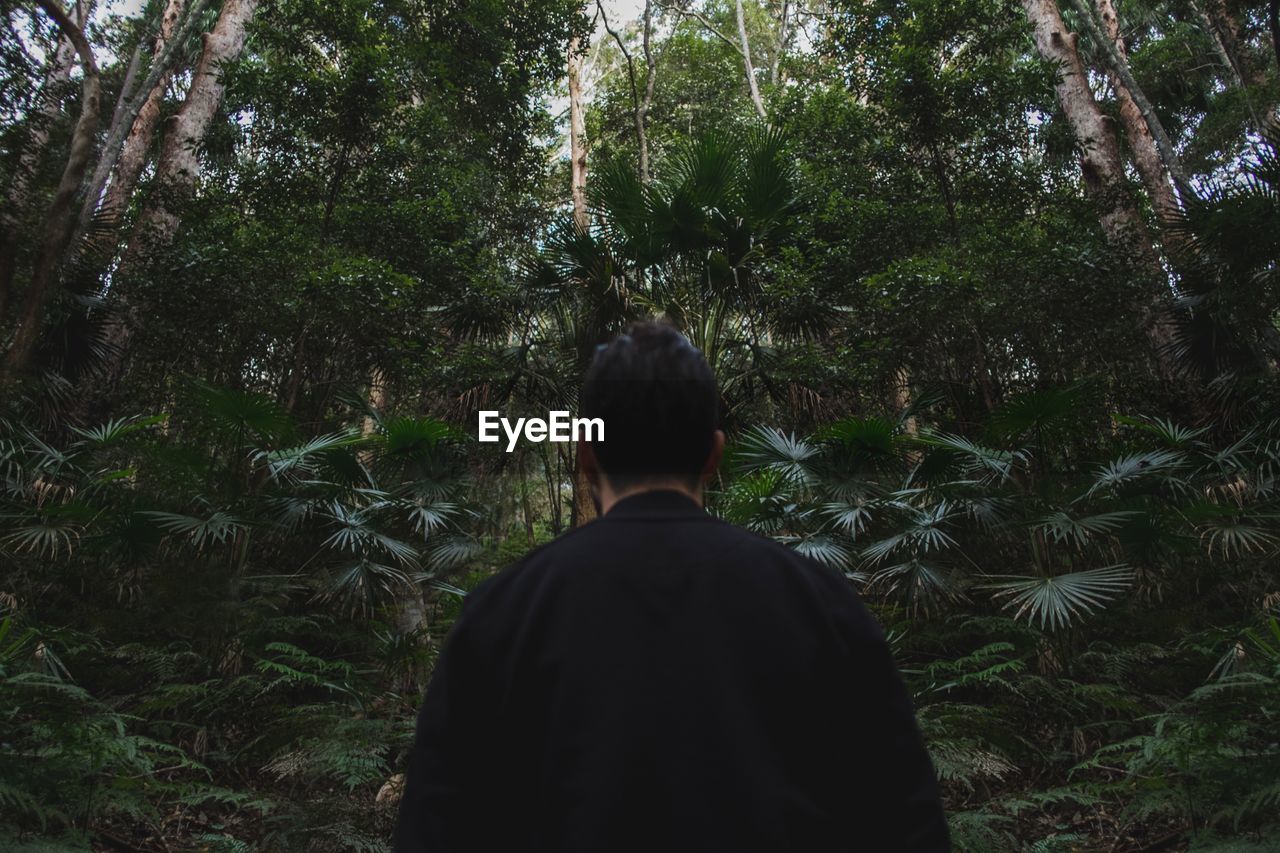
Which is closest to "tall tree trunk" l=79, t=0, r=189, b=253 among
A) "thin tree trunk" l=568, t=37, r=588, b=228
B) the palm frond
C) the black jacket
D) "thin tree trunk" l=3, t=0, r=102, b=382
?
"thin tree trunk" l=3, t=0, r=102, b=382

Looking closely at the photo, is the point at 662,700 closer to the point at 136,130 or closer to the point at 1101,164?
the point at 1101,164

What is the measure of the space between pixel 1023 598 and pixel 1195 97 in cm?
1373

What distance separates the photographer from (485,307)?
360 inches

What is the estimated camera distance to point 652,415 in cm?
109

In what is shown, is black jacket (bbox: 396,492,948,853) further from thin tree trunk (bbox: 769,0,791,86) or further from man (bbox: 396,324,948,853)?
thin tree trunk (bbox: 769,0,791,86)

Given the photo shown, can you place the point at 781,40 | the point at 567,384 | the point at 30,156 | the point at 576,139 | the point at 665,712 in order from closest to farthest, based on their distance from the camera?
1. the point at 665,712
2. the point at 30,156
3. the point at 567,384
4. the point at 576,139
5. the point at 781,40

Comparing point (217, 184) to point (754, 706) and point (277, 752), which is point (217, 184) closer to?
point (277, 752)

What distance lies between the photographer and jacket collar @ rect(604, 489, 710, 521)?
106 centimetres

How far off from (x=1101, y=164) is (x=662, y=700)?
406 inches

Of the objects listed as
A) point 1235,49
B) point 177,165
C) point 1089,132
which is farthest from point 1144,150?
point 177,165

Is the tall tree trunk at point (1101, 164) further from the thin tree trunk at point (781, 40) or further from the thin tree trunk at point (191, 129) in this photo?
the thin tree trunk at point (191, 129)

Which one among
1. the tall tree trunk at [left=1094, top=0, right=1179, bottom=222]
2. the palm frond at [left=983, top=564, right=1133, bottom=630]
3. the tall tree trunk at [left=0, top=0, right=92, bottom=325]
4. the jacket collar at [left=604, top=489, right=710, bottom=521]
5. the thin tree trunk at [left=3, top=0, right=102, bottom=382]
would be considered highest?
the tall tree trunk at [left=1094, top=0, right=1179, bottom=222]

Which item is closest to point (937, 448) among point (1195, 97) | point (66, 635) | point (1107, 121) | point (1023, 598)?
point (1023, 598)

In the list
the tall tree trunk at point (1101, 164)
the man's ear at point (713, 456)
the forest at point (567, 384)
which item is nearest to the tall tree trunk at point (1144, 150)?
the forest at point (567, 384)
